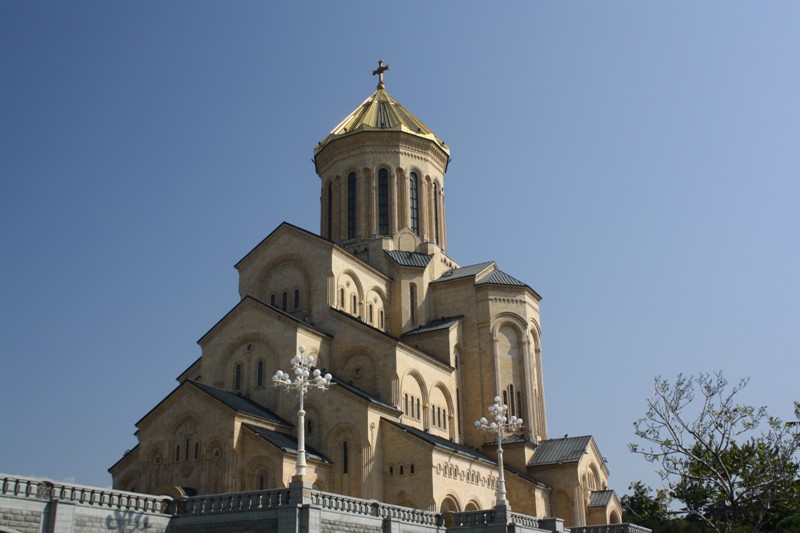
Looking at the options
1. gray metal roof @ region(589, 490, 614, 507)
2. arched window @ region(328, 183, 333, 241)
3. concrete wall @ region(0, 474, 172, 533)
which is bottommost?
concrete wall @ region(0, 474, 172, 533)

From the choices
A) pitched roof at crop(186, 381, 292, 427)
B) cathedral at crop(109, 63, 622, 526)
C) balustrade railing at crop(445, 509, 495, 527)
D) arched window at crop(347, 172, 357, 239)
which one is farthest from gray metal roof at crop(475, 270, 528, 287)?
balustrade railing at crop(445, 509, 495, 527)

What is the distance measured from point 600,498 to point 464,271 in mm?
13736

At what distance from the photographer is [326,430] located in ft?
107

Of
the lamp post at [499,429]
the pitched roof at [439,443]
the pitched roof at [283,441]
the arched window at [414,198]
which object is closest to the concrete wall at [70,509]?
the pitched roof at [283,441]

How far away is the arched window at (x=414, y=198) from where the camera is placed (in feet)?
150

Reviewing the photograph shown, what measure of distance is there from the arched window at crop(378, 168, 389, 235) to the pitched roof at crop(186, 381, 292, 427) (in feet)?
46.1

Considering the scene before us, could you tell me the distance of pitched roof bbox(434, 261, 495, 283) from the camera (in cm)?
4370

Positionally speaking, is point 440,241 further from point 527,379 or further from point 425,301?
point 527,379

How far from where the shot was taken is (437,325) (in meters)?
41.6

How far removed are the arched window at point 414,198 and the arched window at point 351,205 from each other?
3.12 metres

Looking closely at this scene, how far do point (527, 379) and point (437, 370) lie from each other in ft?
18.5

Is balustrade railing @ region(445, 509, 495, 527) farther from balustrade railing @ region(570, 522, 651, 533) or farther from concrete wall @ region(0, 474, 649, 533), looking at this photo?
balustrade railing @ region(570, 522, 651, 533)

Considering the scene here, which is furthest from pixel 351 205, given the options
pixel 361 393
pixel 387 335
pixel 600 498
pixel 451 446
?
pixel 600 498

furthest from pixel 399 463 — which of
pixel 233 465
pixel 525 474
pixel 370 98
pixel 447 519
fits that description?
pixel 370 98
